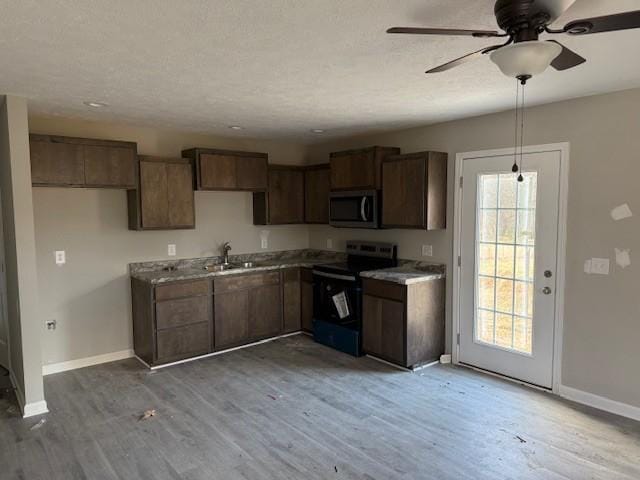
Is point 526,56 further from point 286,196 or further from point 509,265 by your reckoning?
point 286,196

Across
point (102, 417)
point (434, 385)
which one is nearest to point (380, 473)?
point (434, 385)

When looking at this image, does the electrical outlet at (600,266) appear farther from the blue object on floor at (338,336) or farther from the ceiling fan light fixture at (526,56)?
the ceiling fan light fixture at (526,56)

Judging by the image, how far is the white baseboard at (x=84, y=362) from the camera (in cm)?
421

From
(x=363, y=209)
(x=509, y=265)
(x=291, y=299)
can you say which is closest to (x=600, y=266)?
(x=509, y=265)

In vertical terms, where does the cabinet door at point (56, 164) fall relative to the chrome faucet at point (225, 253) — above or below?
above

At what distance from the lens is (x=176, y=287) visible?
14.4 ft

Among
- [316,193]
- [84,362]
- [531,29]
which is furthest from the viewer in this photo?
[316,193]

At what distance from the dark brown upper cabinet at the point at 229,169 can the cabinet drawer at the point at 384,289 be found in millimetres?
1788

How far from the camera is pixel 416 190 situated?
4.29 meters

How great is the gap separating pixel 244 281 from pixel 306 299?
0.88 meters

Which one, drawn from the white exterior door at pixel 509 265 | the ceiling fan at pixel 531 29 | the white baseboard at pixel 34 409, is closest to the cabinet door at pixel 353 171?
the white exterior door at pixel 509 265

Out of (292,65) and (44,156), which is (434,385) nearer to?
(292,65)

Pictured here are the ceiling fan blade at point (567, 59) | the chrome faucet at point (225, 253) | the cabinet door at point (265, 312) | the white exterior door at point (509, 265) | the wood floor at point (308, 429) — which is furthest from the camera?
the chrome faucet at point (225, 253)

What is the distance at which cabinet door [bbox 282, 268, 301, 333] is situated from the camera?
5.29 m
